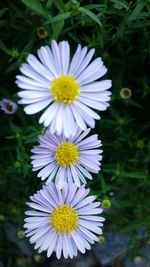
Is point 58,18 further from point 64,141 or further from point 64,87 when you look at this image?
point 64,141

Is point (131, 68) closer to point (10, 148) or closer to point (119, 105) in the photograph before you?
point (119, 105)

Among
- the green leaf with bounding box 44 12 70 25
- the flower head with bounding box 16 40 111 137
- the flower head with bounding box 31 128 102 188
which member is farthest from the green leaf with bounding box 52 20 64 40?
the flower head with bounding box 31 128 102 188

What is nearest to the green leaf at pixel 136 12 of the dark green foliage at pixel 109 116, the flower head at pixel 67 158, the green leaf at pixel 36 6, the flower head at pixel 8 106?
the dark green foliage at pixel 109 116

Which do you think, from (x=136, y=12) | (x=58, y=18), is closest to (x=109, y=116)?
(x=136, y=12)

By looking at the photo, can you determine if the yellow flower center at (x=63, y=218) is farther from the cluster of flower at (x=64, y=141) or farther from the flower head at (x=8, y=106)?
the flower head at (x=8, y=106)

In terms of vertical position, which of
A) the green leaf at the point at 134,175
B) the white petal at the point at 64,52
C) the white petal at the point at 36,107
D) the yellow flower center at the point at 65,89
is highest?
the white petal at the point at 64,52
